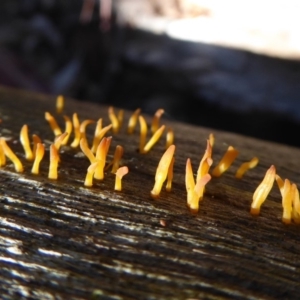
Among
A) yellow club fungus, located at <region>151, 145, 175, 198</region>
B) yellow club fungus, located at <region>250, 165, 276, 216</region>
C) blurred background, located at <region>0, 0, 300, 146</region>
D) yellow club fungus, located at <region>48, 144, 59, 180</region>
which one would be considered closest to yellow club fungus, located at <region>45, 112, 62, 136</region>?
yellow club fungus, located at <region>48, 144, 59, 180</region>

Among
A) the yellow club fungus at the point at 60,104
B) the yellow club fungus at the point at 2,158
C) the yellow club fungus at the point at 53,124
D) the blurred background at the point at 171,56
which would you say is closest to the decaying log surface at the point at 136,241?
the yellow club fungus at the point at 2,158

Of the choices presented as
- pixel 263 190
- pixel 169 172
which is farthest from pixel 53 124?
pixel 263 190

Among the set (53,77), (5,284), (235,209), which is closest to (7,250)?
(5,284)

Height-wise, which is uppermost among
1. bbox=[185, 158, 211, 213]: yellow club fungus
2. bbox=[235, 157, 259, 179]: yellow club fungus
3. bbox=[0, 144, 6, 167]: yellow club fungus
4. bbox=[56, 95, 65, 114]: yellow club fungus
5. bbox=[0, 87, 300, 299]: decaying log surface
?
bbox=[56, 95, 65, 114]: yellow club fungus

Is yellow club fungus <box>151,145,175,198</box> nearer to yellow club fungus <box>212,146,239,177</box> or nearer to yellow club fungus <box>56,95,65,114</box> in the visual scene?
yellow club fungus <box>212,146,239,177</box>

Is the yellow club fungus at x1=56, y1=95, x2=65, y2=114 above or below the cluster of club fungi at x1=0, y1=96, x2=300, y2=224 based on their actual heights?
above

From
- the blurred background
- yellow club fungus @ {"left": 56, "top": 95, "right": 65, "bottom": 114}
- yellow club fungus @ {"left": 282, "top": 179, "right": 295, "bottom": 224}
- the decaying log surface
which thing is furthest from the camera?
the blurred background

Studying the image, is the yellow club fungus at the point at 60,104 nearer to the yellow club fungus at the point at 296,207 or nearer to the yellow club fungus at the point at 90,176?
the yellow club fungus at the point at 90,176

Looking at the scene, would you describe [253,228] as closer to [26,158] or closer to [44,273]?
[44,273]
